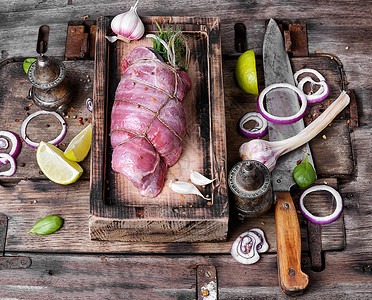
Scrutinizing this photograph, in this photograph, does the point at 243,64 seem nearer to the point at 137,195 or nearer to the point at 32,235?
the point at 137,195

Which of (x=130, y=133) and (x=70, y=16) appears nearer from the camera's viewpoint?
(x=130, y=133)

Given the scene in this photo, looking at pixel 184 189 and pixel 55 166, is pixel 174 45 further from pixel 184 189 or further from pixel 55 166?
pixel 55 166

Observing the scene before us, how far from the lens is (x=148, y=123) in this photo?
226 cm

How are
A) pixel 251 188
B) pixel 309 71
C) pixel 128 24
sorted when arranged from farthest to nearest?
pixel 309 71 → pixel 128 24 → pixel 251 188

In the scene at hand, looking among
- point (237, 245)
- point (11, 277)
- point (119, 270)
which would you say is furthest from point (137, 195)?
point (11, 277)

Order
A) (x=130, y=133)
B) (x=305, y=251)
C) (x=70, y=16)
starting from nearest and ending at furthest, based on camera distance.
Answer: (x=130, y=133), (x=305, y=251), (x=70, y=16)

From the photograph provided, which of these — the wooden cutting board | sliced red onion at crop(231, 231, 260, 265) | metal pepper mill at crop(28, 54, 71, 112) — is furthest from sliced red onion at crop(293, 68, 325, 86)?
metal pepper mill at crop(28, 54, 71, 112)

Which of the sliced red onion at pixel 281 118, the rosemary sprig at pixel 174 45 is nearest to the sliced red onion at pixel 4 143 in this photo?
the rosemary sprig at pixel 174 45

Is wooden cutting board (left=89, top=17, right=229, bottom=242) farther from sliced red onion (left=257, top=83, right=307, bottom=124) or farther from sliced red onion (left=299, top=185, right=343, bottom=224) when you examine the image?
sliced red onion (left=299, top=185, right=343, bottom=224)

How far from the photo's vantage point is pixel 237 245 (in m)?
2.39

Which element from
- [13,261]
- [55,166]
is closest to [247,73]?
[55,166]

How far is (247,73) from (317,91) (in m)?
0.43

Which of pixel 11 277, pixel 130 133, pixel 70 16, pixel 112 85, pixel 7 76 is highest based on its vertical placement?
pixel 70 16

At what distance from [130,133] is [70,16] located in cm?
105
